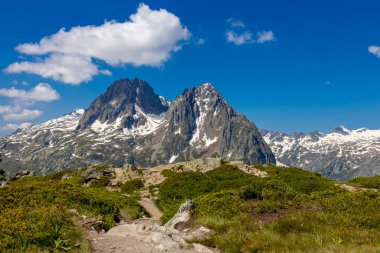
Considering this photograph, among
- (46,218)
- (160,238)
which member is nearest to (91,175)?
(46,218)

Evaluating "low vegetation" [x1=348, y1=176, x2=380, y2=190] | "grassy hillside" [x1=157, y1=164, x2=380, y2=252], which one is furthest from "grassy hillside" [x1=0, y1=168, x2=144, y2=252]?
"low vegetation" [x1=348, y1=176, x2=380, y2=190]

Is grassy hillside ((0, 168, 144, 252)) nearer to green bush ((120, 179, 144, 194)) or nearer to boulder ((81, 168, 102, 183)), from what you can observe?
green bush ((120, 179, 144, 194))

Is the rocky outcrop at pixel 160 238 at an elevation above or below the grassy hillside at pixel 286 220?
below

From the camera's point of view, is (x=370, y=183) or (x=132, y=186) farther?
(x=132, y=186)

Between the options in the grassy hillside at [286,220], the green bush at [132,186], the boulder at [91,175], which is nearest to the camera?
the grassy hillside at [286,220]

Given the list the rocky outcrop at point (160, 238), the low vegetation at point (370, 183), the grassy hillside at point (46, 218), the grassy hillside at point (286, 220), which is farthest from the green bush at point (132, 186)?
the rocky outcrop at point (160, 238)

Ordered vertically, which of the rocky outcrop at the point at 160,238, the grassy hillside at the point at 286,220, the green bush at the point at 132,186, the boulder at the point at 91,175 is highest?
the boulder at the point at 91,175

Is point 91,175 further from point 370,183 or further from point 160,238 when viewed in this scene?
point 160,238

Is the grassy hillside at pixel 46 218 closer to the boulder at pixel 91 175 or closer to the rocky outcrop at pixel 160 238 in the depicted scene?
the rocky outcrop at pixel 160 238

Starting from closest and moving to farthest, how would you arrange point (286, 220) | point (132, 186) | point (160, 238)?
point (160, 238) → point (286, 220) → point (132, 186)

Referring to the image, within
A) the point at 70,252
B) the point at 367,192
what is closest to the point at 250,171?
the point at 367,192

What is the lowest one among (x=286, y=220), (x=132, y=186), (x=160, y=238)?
(x=160, y=238)

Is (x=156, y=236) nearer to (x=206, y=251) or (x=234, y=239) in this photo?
(x=206, y=251)

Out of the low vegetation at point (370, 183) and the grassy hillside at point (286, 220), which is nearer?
the grassy hillside at point (286, 220)
